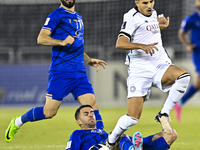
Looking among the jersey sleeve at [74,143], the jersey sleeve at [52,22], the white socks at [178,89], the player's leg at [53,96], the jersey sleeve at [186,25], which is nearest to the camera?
Result: the jersey sleeve at [74,143]

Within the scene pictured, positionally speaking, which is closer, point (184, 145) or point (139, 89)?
point (139, 89)

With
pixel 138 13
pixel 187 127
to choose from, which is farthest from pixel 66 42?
pixel 187 127

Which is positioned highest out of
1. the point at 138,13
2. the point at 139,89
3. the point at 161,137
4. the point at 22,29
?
the point at 138,13

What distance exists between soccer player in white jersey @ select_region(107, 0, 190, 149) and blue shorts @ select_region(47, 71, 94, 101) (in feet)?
3.05

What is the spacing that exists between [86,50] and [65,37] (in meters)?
10.9

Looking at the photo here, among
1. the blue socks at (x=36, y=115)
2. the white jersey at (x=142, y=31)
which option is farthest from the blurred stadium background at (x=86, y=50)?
the white jersey at (x=142, y=31)

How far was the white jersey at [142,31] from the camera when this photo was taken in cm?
482

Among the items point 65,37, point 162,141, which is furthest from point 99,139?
point 65,37

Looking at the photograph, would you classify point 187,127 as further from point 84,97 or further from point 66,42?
point 66,42

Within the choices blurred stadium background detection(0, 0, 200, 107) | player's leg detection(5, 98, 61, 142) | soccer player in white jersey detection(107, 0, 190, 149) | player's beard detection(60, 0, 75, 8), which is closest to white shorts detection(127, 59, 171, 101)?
soccer player in white jersey detection(107, 0, 190, 149)

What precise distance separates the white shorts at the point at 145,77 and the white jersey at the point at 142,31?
0.09 meters

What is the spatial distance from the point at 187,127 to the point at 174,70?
4.40m

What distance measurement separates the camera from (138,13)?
490cm

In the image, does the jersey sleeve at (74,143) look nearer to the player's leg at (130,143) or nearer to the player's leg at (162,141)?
the player's leg at (130,143)
